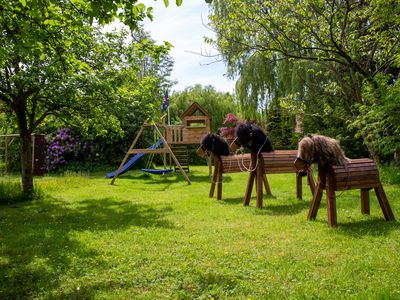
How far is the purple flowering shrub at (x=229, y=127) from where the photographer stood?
2275 centimetres

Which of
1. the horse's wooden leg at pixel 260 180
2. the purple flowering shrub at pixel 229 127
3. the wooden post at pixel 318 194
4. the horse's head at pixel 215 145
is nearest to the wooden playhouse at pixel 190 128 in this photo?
the purple flowering shrub at pixel 229 127

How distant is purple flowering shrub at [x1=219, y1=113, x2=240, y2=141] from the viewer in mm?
22750

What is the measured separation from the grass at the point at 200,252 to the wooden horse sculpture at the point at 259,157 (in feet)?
1.64

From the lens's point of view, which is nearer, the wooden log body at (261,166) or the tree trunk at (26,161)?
the wooden log body at (261,166)

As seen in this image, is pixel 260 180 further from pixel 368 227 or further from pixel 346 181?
pixel 368 227

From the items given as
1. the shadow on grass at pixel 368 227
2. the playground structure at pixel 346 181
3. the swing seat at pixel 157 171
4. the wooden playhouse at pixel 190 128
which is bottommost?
the shadow on grass at pixel 368 227

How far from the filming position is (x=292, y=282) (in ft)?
11.9

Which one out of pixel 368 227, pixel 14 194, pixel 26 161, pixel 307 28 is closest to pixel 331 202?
pixel 368 227

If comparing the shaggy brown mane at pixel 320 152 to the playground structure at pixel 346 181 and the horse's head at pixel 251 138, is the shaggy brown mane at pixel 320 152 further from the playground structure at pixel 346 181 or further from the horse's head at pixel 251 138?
the horse's head at pixel 251 138

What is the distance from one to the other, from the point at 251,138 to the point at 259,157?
50 centimetres

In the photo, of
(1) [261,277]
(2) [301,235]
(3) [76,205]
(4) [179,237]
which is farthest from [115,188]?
(1) [261,277]

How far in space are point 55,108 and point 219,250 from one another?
6575 mm

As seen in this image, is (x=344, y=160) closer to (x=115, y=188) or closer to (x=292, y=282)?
(x=292, y=282)

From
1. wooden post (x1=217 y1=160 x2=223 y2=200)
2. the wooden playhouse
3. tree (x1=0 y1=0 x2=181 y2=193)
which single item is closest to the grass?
wooden post (x1=217 y1=160 x2=223 y2=200)
